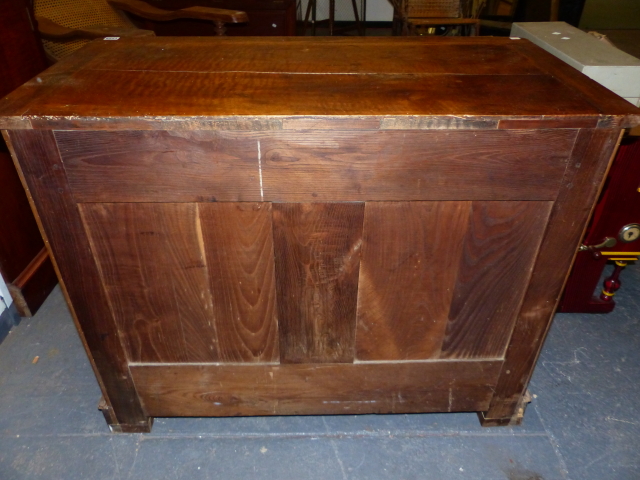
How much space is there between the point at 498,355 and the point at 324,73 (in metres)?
0.75

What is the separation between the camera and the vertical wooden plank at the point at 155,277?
94cm

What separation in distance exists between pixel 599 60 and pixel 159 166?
41.8 inches

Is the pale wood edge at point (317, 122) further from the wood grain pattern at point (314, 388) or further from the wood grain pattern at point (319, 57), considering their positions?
the wood grain pattern at point (314, 388)

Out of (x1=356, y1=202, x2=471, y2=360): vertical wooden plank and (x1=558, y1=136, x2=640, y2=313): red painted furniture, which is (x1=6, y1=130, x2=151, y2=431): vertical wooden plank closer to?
(x1=356, y1=202, x2=471, y2=360): vertical wooden plank

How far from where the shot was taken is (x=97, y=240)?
3.18 feet

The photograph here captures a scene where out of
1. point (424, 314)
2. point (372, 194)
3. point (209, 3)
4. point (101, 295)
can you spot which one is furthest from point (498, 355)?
point (209, 3)

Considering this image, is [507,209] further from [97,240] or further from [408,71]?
[97,240]

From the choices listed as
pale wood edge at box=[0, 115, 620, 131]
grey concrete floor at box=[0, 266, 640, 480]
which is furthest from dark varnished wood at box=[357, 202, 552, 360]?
grey concrete floor at box=[0, 266, 640, 480]

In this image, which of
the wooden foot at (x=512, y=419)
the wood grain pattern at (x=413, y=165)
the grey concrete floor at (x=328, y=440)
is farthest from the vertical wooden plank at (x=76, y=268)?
the wooden foot at (x=512, y=419)

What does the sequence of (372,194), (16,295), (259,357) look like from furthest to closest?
(16,295) < (259,357) < (372,194)

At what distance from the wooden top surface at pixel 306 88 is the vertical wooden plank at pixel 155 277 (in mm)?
183

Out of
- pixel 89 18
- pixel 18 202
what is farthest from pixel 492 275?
pixel 89 18

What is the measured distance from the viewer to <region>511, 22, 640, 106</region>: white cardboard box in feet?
3.88

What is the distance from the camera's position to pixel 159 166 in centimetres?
88
